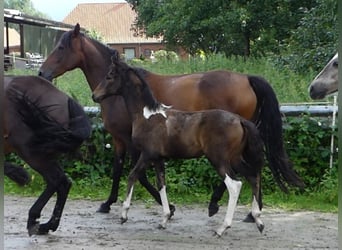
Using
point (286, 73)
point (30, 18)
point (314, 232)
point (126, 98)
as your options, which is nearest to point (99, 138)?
point (126, 98)

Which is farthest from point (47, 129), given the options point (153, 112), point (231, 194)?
point (231, 194)

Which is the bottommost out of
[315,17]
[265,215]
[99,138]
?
[265,215]

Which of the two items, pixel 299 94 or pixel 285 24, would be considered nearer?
pixel 299 94

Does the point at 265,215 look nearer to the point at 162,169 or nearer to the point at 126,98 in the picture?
the point at 162,169

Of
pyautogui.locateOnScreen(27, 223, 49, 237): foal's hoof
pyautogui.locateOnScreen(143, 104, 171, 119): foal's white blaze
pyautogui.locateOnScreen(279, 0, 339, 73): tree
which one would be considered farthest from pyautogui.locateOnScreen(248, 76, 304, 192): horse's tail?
pyautogui.locateOnScreen(279, 0, 339, 73): tree

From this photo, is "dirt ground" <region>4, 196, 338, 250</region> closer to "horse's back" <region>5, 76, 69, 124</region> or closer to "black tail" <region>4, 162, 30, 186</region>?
"black tail" <region>4, 162, 30, 186</region>

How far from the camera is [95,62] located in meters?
6.46

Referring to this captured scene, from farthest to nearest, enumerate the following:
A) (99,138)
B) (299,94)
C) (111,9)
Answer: (111,9)
(299,94)
(99,138)

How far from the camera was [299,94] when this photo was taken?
9.01 m

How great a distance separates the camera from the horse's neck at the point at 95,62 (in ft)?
21.1

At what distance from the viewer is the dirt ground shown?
5.01m

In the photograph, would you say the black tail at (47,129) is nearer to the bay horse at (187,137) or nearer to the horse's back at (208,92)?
the bay horse at (187,137)

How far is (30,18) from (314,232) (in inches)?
570

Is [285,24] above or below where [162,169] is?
above
